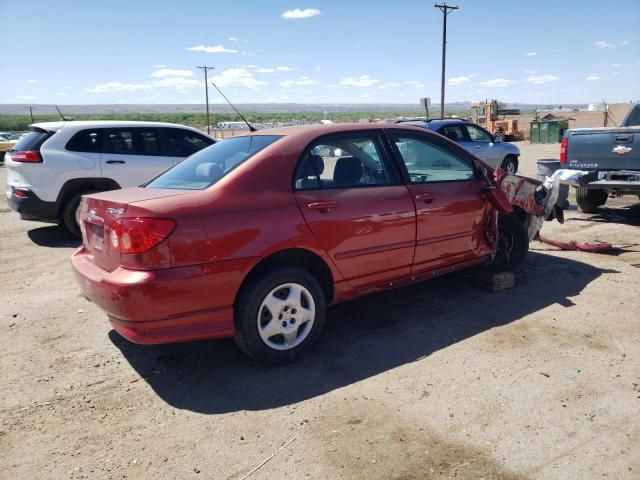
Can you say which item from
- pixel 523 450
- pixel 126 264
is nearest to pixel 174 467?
pixel 126 264

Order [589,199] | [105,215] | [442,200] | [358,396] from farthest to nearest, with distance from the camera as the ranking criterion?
1. [589,199]
2. [442,200]
3. [105,215]
4. [358,396]

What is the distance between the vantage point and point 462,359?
372 cm

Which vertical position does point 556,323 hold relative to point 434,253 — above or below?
below

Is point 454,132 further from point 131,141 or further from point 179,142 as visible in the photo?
point 131,141

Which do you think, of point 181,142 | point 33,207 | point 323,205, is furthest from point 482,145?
point 323,205

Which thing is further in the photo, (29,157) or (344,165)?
(29,157)

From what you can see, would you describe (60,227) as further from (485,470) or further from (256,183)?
(485,470)

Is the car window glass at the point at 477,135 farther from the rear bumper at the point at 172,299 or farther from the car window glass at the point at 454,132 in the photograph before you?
the rear bumper at the point at 172,299

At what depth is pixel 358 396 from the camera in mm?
3264

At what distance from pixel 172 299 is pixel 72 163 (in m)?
5.04

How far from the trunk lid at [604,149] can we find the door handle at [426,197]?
197 inches

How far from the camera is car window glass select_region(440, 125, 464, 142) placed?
40.7 ft

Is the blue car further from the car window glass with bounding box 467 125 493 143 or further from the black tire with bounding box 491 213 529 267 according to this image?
the black tire with bounding box 491 213 529 267

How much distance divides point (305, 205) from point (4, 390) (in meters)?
2.31
